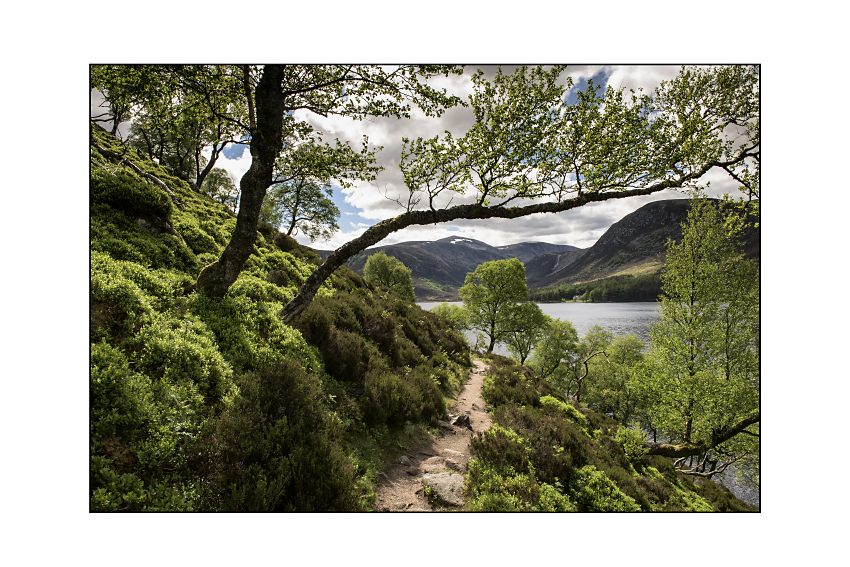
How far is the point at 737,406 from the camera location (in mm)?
9922

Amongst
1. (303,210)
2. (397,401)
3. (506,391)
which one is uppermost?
(303,210)

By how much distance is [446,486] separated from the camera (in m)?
4.79

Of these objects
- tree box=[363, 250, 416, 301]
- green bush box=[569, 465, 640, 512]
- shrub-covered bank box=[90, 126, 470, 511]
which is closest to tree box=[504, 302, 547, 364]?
tree box=[363, 250, 416, 301]

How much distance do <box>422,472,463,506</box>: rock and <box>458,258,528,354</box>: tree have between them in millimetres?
22813

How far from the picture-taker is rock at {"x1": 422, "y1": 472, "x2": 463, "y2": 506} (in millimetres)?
4566

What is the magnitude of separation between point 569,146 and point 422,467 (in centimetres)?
790

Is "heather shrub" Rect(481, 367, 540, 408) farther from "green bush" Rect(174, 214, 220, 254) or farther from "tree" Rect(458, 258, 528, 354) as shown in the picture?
"tree" Rect(458, 258, 528, 354)

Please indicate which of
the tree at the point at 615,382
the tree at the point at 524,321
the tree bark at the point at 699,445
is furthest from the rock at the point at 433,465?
the tree at the point at 615,382

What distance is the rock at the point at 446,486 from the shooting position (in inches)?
180

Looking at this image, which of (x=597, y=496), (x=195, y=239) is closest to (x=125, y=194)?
(x=195, y=239)

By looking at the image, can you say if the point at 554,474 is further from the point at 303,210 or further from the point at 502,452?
the point at 303,210

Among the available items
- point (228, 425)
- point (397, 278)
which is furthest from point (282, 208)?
point (228, 425)
